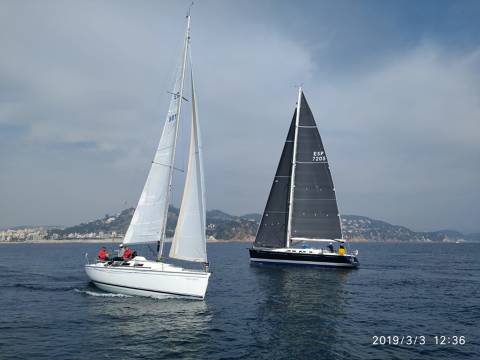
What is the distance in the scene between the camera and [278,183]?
44688 millimetres

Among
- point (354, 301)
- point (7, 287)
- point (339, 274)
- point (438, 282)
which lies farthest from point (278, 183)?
point (7, 287)

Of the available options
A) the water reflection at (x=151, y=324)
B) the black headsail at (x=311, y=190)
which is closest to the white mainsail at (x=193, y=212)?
the water reflection at (x=151, y=324)

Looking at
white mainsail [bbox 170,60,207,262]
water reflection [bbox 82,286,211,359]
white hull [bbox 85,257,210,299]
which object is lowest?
water reflection [bbox 82,286,211,359]

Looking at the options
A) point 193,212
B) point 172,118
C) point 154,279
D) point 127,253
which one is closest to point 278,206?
point 193,212

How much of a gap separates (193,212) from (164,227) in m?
1.89

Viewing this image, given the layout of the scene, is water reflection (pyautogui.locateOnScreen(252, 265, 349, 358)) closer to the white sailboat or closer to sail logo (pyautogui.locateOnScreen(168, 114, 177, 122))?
the white sailboat

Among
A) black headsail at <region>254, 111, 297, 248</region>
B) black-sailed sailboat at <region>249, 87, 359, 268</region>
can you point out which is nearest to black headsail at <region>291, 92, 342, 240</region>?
black-sailed sailboat at <region>249, 87, 359, 268</region>

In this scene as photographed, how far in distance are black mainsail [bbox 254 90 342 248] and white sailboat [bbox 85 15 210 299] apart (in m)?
22.8

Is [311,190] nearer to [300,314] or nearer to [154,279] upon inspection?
[300,314]

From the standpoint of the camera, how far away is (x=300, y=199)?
4356cm

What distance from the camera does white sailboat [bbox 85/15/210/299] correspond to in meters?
21.1

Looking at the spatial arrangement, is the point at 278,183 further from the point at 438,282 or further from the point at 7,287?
the point at 7,287

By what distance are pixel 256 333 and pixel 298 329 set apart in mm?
2017

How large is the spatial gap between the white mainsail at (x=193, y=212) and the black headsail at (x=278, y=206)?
23051 mm
